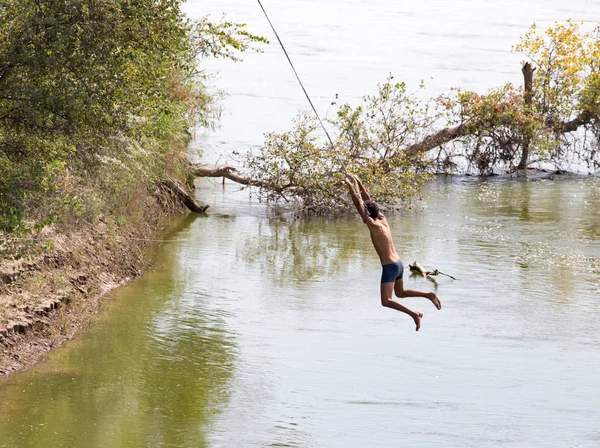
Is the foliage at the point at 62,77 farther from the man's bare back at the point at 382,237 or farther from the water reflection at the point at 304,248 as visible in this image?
the water reflection at the point at 304,248

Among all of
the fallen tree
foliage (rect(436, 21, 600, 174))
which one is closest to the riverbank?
the fallen tree

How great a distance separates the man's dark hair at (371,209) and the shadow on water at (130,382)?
11.4 feet

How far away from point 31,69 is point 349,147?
57.6ft

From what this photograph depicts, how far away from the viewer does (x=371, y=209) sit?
15.5 metres

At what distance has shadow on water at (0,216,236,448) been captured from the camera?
1510 centimetres

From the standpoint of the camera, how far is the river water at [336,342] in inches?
617

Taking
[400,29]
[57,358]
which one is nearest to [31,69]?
[57,358]

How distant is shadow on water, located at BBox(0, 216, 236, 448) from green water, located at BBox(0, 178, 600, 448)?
3 cm

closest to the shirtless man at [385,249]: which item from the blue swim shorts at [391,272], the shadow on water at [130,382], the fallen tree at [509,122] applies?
the blue swim shorts at [391,272]

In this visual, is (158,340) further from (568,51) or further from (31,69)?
(568,51)

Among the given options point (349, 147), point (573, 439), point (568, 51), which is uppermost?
point (568, 51)

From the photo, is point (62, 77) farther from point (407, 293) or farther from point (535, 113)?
point (535, 113)

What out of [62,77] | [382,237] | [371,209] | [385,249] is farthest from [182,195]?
[371,209]

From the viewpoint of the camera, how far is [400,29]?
216ft
